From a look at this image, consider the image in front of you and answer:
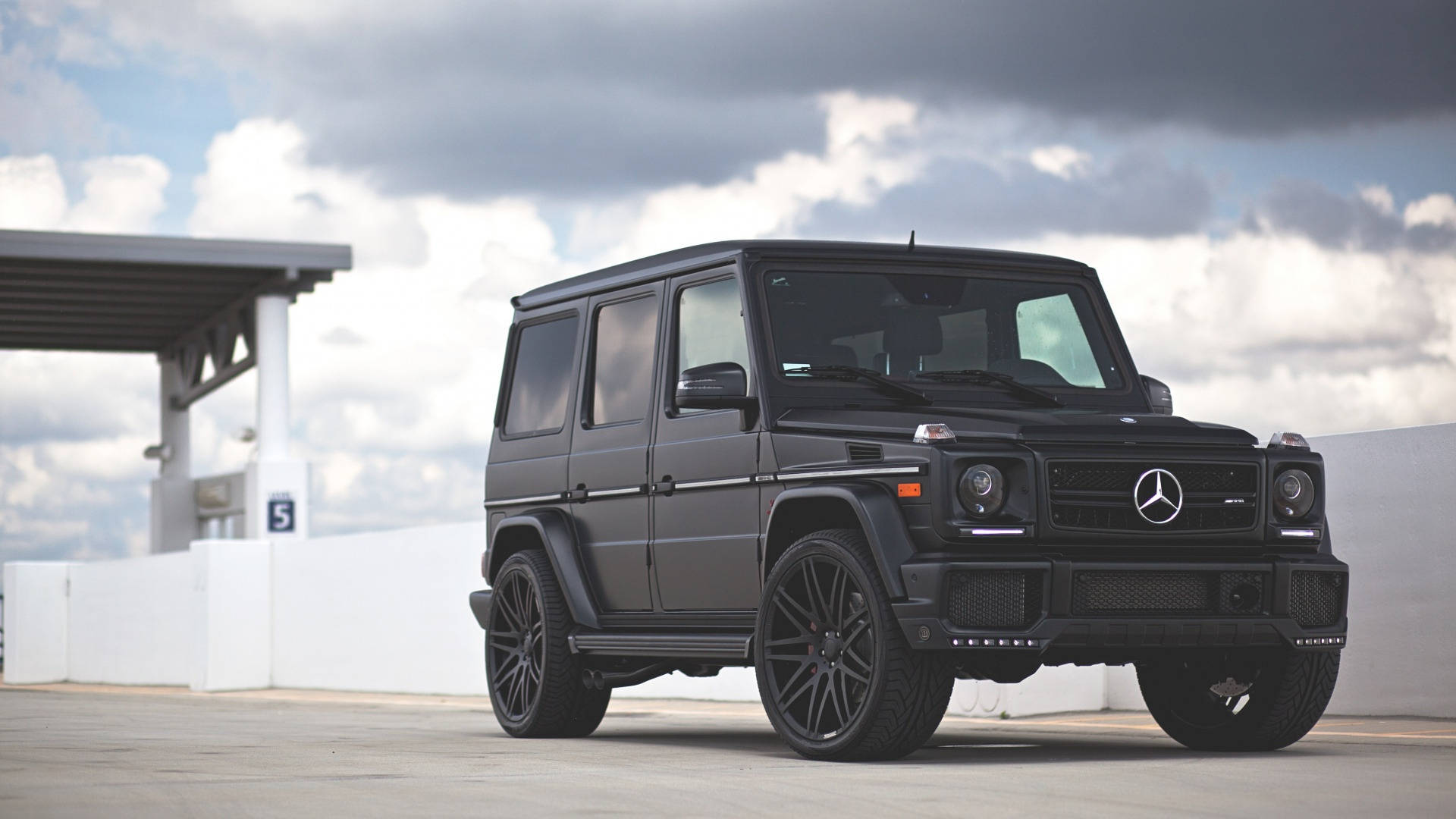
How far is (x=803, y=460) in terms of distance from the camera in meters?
8.41

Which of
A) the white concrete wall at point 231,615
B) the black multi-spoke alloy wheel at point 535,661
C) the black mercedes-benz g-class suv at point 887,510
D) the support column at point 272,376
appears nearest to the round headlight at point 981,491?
the black mercedes-benz g-class suv at point 887,510

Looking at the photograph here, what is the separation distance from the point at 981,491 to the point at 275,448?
26134 mm

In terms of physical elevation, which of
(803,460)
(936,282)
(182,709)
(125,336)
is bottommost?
(182,709)

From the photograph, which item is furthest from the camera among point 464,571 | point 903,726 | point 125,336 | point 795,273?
point 125,336

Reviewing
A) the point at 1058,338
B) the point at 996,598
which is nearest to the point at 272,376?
the point at 1058,338

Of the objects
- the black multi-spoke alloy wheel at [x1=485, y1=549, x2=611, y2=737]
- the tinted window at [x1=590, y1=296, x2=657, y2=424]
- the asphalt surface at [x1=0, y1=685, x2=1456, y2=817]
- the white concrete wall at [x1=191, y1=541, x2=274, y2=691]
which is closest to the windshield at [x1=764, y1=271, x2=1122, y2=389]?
the tinted window at [x1=590, y1=296, x2=657, y2=424]

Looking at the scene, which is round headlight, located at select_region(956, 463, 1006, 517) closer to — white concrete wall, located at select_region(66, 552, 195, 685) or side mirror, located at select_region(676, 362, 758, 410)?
side mirror, located at select_region(676, 362, 758, 410)

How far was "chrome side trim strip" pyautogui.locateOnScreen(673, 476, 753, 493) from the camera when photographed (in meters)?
8.82

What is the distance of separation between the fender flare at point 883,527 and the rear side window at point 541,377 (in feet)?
10.2

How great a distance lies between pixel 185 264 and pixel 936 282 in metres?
23.4

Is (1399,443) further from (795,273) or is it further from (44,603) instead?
(44,603)

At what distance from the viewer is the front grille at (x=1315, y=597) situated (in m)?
8.17

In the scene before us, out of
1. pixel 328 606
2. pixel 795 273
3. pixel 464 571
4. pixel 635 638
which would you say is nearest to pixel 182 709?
pixel 464 571

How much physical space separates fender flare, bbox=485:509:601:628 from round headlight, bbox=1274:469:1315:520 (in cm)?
363
